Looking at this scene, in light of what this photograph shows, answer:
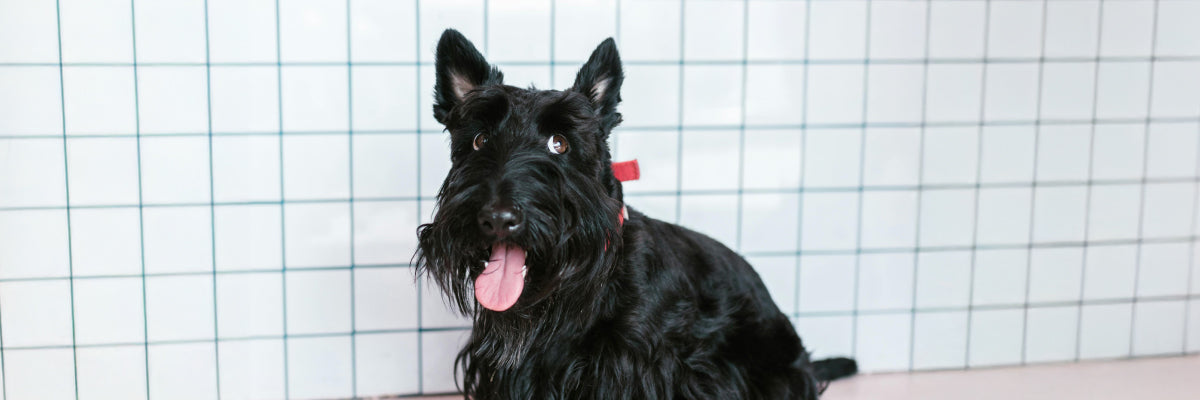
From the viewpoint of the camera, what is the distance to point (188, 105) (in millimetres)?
2475

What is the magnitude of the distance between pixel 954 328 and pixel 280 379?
191 centimetres

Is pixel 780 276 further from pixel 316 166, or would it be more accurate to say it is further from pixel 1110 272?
pixel 316 166

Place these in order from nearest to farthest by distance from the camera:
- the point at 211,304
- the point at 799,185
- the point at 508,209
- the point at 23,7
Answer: the point at 508,209
the point at 23,7
the point at 211,304
the point at 799,185

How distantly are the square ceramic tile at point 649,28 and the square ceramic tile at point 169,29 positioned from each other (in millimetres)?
1045

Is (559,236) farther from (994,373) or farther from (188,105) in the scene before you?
(994,373)

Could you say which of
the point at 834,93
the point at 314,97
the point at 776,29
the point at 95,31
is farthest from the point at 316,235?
the point at 834,93

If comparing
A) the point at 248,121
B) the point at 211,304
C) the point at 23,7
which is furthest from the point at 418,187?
the point at 23,7

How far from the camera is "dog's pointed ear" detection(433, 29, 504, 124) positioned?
75.0 inches

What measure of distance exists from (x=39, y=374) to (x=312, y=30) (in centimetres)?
111

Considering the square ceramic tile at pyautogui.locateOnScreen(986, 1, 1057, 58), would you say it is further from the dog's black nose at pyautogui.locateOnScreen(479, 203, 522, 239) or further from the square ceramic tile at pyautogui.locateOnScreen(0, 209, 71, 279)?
the square ceramic tile at pyautogui.locateOnScreen(0, 209, 71, 279)

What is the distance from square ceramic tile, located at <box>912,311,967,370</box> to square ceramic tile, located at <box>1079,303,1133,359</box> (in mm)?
391

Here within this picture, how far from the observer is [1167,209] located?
9.80ft

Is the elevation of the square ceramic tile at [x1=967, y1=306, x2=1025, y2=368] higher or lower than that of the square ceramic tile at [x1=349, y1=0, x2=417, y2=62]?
lower

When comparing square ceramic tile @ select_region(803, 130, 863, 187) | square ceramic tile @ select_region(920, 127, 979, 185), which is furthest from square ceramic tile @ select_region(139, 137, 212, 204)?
square ceramic tile @ select_region(920, 127, 979, 185)
